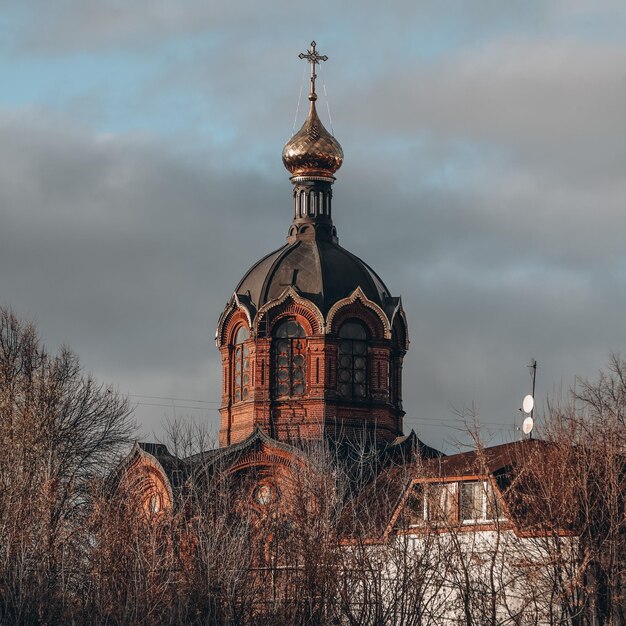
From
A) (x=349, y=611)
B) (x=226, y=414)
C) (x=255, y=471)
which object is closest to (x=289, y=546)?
(x=349, y=611)

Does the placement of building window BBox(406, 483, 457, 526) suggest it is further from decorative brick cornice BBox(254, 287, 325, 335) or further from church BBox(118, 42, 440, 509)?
decorative brick cornice BBox(254, 287, 325, 335)

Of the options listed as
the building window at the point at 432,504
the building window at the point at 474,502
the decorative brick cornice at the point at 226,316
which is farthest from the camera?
the decorative brick cornice at the point at 226,316

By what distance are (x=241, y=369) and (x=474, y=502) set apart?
1369 centimetres

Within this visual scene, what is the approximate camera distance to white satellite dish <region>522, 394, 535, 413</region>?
123ft

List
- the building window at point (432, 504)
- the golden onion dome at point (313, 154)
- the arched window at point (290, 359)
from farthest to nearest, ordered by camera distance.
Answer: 1. the golden onion dome at point (313, 154)
2. the arched window at point (290, 359)
3. the building window at point (432, 504)

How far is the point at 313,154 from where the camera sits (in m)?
49.2

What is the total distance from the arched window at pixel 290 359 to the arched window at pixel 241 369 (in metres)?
0.96

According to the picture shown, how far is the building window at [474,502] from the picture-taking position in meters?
33.7

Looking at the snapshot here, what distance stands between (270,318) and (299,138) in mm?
5914

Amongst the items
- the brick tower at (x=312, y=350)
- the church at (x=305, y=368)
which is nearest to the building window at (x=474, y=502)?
the church at (x=305, y=368)

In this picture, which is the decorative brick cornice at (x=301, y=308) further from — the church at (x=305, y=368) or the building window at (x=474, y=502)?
the building window at (x=474, y=502)

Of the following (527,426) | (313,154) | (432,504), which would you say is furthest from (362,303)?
(432,504)

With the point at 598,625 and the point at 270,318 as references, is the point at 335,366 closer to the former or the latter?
the point at 270,318

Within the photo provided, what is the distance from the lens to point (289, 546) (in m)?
33.6
